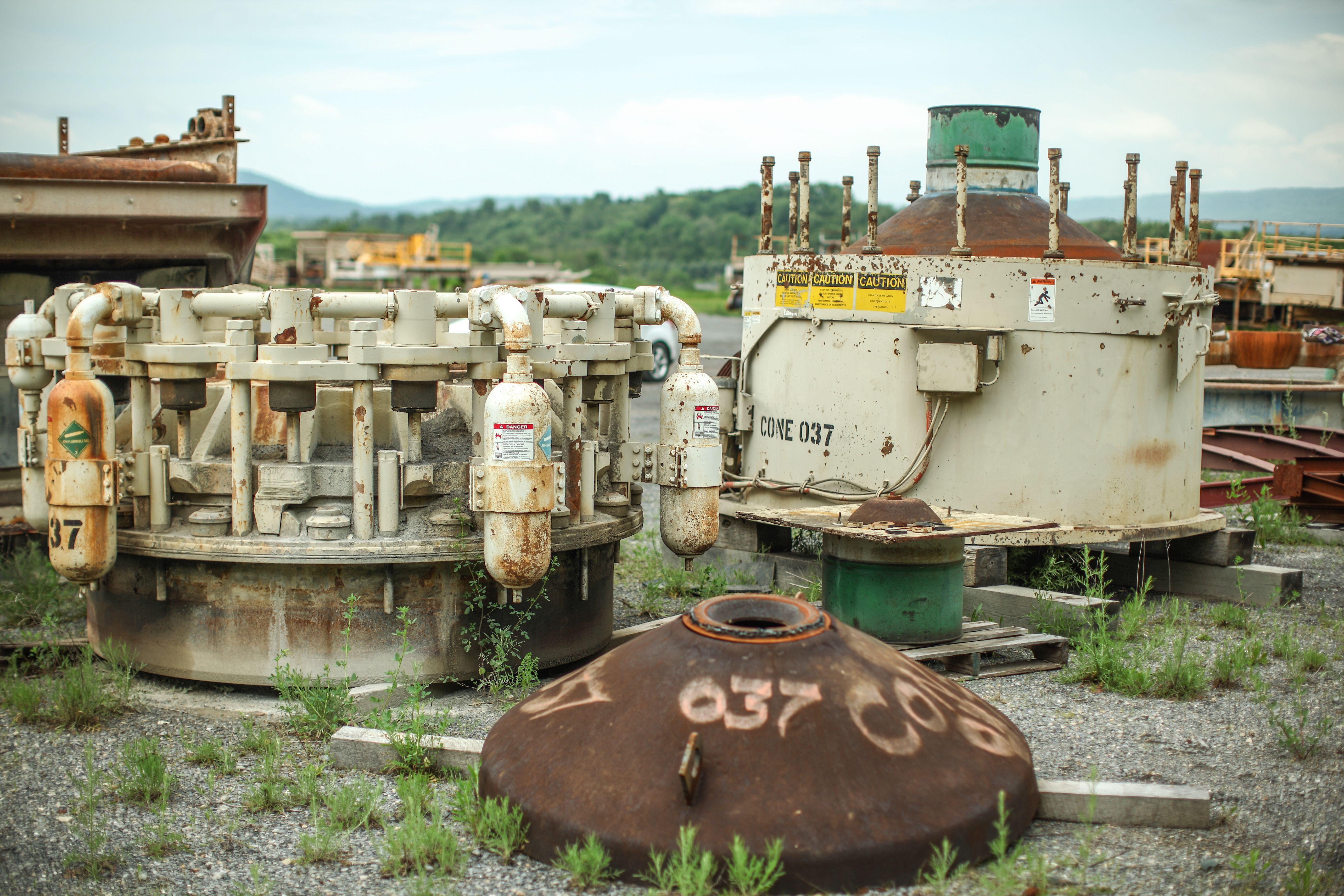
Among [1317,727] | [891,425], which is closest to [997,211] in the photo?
[891,425]

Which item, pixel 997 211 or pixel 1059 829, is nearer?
pixel 1059 829

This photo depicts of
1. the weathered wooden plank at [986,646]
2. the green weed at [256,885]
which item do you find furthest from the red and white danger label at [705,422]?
the green weed at [256,885]

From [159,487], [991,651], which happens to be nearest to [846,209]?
[991,651]

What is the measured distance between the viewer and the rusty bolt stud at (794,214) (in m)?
8.19

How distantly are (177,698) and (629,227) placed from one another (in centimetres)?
7447

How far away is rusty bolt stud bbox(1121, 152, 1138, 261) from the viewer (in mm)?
7453

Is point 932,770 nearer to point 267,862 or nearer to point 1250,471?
point 267,862

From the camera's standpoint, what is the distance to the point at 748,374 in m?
8.49

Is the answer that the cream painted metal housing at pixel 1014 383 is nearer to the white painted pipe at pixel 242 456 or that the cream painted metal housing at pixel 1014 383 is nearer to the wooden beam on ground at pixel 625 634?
the wooden beam on ground at pixel 625 634

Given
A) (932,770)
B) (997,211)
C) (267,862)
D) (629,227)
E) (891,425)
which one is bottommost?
(267,862)

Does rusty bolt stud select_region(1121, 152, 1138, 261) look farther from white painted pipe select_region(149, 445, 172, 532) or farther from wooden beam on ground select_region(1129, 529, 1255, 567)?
white painted pipe select_region(149, 445, 172, 532)

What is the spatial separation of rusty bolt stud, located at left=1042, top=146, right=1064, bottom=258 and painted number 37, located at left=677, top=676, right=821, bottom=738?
4.17 meters

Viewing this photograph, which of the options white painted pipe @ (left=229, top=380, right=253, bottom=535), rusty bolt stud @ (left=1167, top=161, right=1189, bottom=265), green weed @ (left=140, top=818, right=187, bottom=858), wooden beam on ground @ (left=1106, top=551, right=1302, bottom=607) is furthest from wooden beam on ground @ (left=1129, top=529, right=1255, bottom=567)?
green weed @ (left=140, top=818, right=187, bottom=858)

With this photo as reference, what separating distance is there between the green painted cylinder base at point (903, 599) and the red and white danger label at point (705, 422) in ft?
3.19
